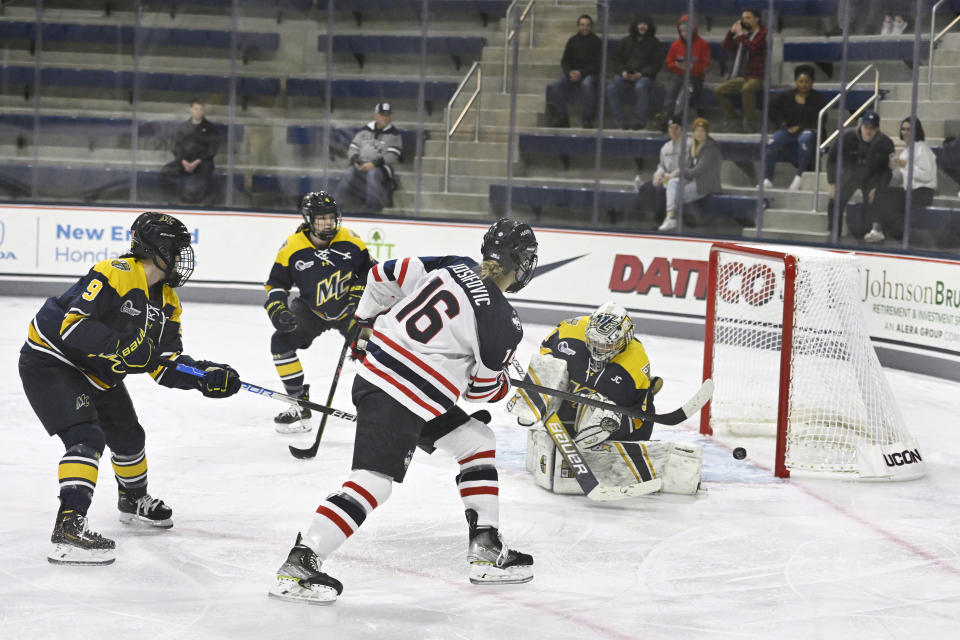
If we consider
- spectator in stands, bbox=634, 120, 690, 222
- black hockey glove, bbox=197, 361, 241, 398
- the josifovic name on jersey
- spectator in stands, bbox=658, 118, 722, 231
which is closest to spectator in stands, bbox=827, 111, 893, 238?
spectator in stands, bbox=658, 118, 722, 231

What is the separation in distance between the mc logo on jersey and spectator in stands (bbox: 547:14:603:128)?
14.6 ft

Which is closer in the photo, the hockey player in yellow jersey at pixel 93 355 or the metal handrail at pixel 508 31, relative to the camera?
the hockey player in yellow jersey at pixel 93 355

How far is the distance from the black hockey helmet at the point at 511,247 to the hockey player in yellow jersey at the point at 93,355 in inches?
35.8

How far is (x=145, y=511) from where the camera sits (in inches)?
145

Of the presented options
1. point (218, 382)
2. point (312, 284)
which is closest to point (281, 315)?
point (312, 284)

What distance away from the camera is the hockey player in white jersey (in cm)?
300

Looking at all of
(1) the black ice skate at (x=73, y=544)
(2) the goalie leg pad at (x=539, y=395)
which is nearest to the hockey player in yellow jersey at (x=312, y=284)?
(2) the goalie leg pad at (x=539, y=395)

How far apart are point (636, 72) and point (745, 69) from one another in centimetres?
89

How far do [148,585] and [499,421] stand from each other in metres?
2.61

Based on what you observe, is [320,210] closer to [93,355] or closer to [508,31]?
[93,355]

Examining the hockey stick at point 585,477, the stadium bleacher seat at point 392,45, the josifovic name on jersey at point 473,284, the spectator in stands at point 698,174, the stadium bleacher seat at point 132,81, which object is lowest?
the hockey stick at point 585,477

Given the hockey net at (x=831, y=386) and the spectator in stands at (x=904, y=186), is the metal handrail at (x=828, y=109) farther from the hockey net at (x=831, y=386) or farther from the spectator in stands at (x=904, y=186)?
the hockey net at (x=831, y=386)

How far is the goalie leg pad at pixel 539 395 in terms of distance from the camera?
13.9 ft

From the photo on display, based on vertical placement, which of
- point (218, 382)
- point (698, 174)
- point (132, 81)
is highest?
point (132, 81)
